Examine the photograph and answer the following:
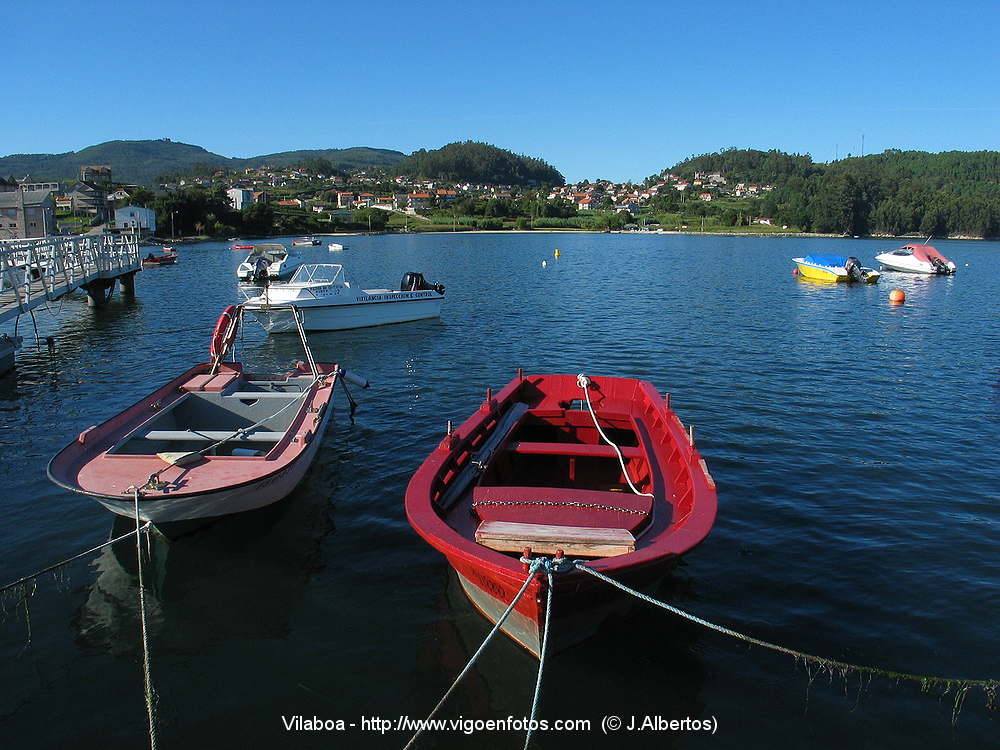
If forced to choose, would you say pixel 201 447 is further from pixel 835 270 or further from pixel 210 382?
pixel 835 270

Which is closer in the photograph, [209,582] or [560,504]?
[560,504]

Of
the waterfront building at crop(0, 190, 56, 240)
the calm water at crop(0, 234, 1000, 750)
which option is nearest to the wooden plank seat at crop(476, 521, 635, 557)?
the calm water at crop(0, 234, 1000, 750)

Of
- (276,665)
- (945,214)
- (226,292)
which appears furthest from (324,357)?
(945,214)

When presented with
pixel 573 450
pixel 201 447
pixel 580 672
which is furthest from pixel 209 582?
pixel 573 450

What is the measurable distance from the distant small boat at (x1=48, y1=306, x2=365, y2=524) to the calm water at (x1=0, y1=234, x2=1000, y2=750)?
43.7 inches

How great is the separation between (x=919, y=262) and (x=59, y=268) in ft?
205

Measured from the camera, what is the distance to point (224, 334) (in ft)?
49.0

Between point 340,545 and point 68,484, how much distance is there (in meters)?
3.61

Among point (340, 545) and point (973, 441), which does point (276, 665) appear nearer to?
point (340, 545)

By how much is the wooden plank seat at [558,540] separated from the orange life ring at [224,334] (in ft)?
31.0

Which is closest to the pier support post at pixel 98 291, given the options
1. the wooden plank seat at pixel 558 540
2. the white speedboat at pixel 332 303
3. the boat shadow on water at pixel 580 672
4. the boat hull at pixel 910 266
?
the white speedboat at pixel 332 303

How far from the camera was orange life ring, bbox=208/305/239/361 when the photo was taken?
14320 mm

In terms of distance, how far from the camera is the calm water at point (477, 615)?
6676 millimetres

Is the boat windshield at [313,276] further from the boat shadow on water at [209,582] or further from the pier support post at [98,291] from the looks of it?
the boat shadow on water at [209,582]
